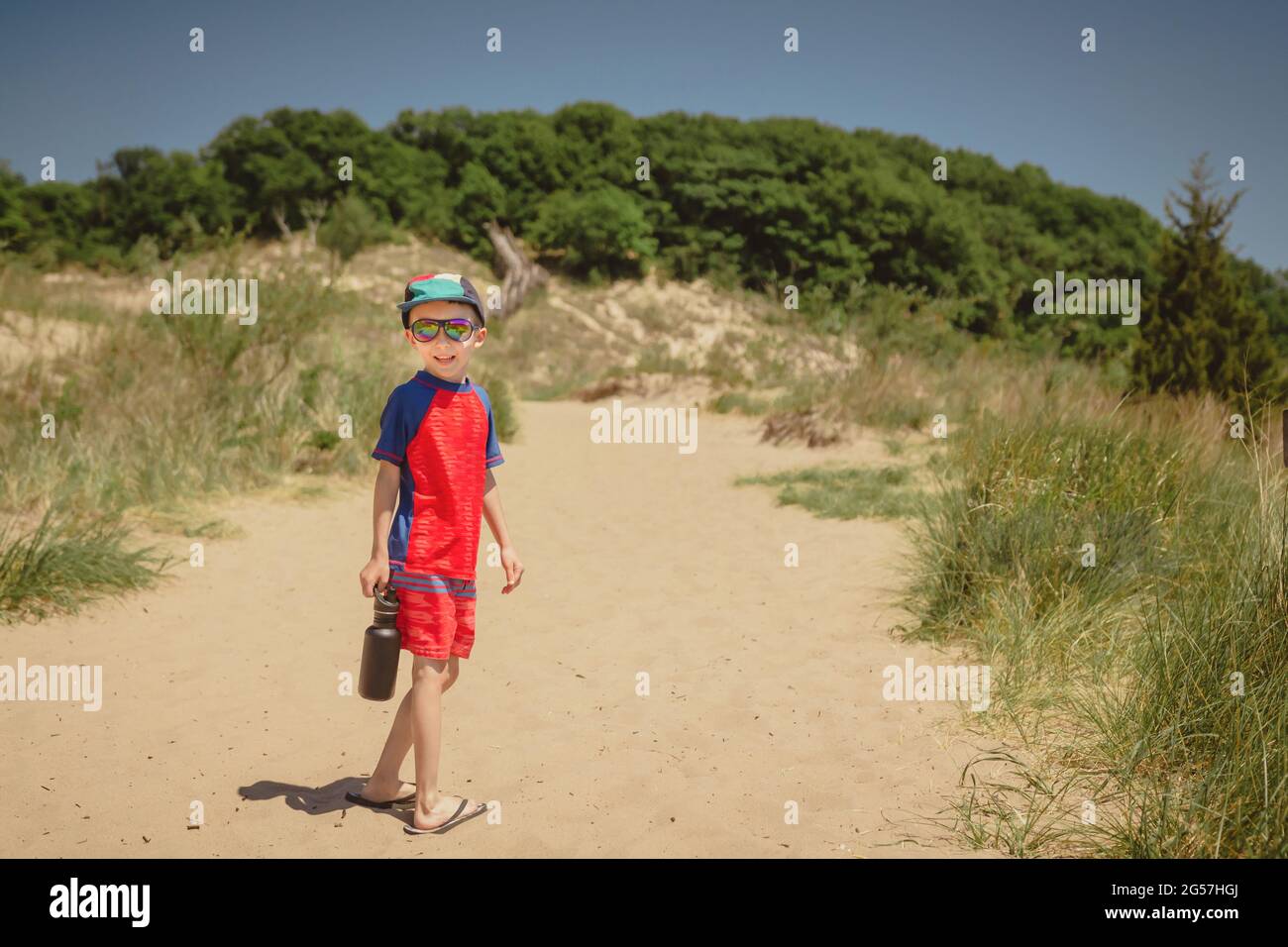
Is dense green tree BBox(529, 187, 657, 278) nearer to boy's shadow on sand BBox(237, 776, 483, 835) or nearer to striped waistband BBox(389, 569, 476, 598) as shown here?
boy's shadow on sand BBox(237, 776, 483, 835)

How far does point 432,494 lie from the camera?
9.43ft

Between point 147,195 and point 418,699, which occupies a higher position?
point 147,195

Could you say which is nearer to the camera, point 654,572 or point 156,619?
point 156,619

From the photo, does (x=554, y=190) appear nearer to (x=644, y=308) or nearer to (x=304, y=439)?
(x=644, y=308)

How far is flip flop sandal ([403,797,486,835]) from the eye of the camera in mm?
3020

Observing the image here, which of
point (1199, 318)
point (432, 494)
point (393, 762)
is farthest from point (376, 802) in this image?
point (1199, 318)

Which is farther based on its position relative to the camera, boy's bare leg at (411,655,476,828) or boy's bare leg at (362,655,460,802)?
boy's bare leg at (362,655,460,802)

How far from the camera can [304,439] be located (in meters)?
9.39

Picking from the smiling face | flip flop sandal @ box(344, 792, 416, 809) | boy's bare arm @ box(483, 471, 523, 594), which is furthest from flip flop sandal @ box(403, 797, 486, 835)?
the smiling face

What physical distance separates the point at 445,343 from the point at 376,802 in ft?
5.14

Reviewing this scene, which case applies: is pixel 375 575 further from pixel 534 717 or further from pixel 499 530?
pixel 534 717
